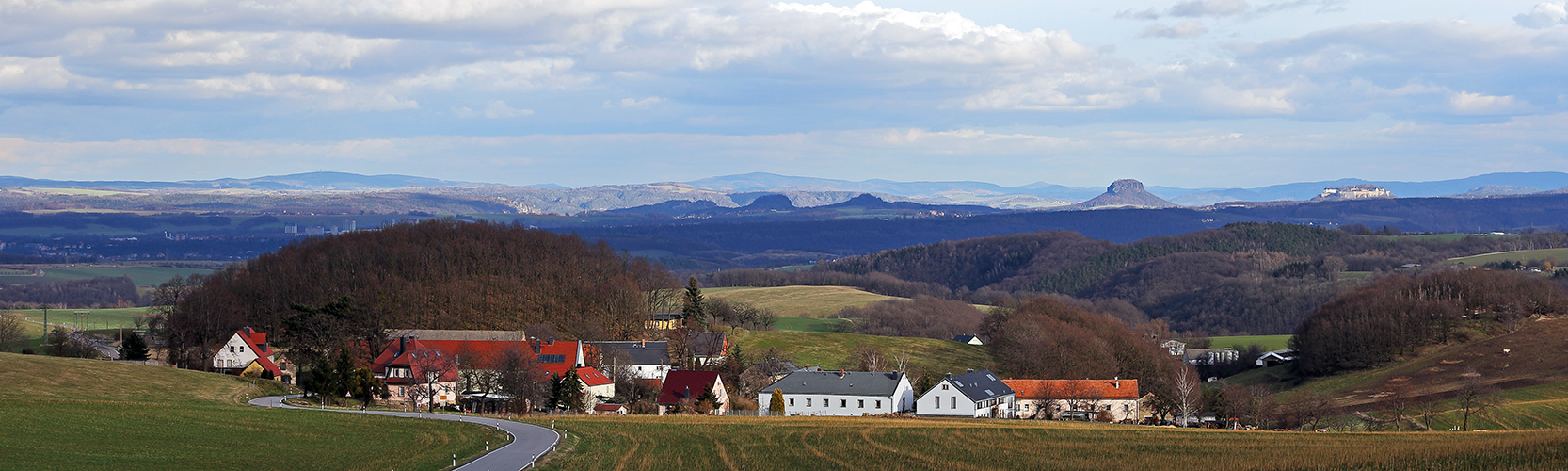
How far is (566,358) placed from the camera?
3696 inches

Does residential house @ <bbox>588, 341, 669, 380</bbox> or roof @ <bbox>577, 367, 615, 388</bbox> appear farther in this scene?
residential house @ <bbox>588, 341, 669, 380</bbox>

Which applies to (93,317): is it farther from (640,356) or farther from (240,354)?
(640,356)

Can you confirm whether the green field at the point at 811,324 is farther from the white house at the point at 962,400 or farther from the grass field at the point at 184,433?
the grass field at the point at 184,433

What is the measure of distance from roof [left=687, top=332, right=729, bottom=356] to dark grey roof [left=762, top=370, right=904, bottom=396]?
51.1ft

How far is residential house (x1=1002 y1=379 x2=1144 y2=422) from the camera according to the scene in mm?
88438

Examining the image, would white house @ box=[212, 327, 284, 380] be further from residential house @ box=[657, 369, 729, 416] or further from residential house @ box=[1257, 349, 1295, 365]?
residential house @ box=[1257, 349, 1295, 365]

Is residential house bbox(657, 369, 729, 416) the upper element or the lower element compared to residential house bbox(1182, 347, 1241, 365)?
upper

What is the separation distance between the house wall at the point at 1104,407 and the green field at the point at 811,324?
69.1 meters

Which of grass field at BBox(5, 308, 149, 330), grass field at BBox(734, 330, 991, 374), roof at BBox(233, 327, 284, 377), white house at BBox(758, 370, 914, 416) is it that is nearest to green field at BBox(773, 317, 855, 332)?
grass field at BBox(734, 330, 991, 374)

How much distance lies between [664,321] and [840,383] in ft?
149

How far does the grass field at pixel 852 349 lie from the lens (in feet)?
381

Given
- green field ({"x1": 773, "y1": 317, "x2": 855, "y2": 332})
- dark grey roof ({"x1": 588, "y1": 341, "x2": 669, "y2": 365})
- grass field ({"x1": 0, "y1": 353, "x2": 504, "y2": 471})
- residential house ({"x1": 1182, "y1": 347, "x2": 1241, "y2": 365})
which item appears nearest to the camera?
grass field ({"x1": 0, "y1": 353, "x2": 504, "y2": 471})

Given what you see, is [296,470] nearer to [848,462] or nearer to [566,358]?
[848,462]

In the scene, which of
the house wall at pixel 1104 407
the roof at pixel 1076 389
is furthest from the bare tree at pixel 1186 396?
the roof at pixel 1076 389
